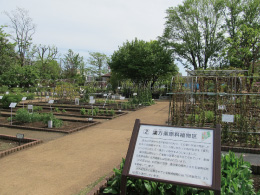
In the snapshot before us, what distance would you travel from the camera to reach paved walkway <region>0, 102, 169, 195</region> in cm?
396

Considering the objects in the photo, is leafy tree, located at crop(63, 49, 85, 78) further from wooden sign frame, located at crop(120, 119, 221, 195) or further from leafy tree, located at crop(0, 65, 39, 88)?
wooden sign frame, located at crop(120, 119, 221, 195)

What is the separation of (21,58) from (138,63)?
86.5 feet

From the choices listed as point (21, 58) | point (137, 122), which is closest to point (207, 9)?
point (137, 122)

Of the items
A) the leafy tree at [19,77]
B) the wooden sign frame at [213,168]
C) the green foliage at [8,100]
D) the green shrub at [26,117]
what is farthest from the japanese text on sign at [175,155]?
the leafy tree at [19,77]

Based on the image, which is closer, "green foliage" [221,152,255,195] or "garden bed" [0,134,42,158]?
"green foliage" [221,152,255,195]

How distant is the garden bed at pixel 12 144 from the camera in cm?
583

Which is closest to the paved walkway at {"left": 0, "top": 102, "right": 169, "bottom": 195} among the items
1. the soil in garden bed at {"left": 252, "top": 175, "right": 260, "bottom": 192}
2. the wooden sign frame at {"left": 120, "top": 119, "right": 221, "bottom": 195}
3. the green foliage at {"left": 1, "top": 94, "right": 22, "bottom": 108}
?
the wooden sign frame at {"left": 120, "top": 119, "right": 221, "bottom": 195}

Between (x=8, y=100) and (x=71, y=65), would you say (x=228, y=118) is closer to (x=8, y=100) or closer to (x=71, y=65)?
(x=8, y=100)

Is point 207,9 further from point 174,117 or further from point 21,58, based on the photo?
point 21,58

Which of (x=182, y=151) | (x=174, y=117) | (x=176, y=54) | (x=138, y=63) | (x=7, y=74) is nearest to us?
(x=182, y=151)

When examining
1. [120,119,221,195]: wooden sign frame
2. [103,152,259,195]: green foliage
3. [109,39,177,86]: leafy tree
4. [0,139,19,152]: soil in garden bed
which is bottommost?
[0,139,19,152]: soil in garden bed

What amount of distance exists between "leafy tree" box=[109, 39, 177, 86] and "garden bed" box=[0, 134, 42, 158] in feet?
67.8

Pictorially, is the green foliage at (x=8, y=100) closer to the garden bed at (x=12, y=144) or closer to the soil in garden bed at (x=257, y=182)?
the garden bed at (x=12, y=144)

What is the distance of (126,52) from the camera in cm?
2845
